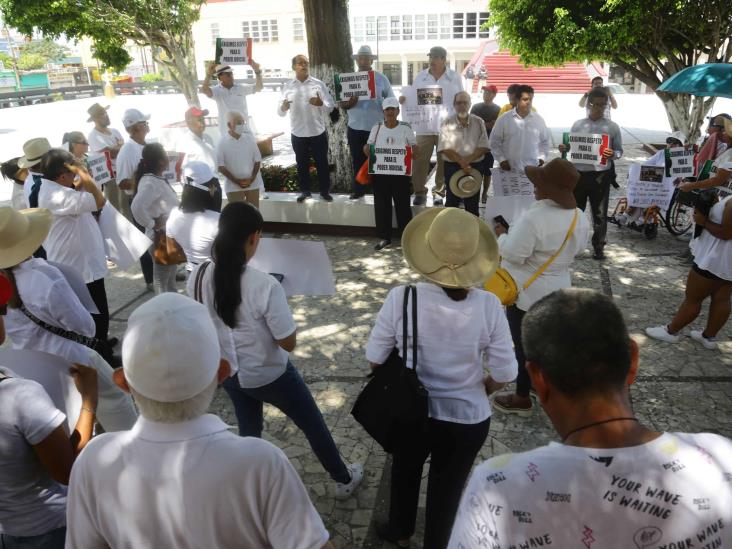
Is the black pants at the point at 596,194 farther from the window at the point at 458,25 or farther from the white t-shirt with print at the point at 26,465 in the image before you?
the window at the point at 458,25

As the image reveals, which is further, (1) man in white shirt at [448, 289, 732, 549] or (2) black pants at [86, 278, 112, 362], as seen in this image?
(2) black pants at [86, 278, 112, 362]

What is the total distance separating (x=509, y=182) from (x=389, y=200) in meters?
1.57

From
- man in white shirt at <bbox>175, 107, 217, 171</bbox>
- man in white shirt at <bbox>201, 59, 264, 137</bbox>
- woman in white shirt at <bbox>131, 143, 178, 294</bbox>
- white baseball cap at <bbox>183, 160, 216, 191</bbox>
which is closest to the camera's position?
white baseball cap at <bbox>183, 160, 216, 191</bbox>

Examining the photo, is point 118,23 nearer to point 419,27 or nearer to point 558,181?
point 558,181

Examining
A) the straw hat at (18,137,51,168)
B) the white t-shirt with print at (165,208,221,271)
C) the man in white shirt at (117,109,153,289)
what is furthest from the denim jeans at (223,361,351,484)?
the man in white shirt at (117,109,153,289)

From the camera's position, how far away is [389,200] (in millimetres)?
7402

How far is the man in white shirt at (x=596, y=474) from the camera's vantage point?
1.25m

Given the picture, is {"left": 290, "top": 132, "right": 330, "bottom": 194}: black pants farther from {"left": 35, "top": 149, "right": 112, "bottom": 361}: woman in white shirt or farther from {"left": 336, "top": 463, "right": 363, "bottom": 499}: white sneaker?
{"left": 336, "top": 463, "right": 363, "bottom": 499}: white sneaker

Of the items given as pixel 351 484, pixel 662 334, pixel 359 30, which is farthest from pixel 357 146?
pixel 359 30

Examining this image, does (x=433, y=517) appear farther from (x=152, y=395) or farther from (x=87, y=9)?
(x=87, y=9)

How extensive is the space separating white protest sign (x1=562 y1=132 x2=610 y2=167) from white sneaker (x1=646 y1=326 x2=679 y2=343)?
2257 mm

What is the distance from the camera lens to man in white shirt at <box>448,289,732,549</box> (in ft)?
4.09

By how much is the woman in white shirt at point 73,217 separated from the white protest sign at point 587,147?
5049mm

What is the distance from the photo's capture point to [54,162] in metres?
4.12
